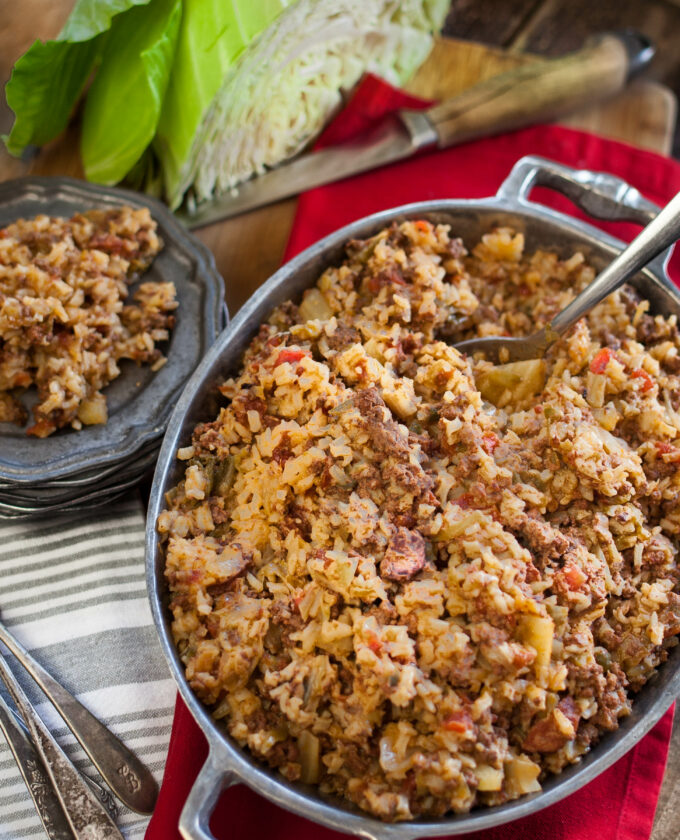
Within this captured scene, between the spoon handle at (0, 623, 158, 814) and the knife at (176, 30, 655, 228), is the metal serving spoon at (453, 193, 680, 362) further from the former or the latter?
the spoon handle at (0, 623, 158, 814)

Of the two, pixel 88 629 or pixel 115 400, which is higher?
pixel 115 400

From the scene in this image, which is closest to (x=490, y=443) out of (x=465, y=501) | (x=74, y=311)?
(x=465, y=501)

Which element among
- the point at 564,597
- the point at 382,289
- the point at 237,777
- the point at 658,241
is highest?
the point at 658,241

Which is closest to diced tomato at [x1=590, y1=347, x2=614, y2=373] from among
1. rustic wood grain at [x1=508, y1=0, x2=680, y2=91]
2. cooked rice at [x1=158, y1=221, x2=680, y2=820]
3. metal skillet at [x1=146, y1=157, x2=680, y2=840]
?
cooked rice at [x1=158, y1=221, x2=680, y2=820]

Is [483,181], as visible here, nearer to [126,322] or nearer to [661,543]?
[126,322]

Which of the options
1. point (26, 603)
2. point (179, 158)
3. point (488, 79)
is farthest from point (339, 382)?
point (488, 79)

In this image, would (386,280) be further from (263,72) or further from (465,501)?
(263,72)

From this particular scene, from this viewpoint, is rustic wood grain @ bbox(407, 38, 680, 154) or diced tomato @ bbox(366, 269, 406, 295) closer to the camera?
diced tomato @ bbox(366, 269, 406, 295)
